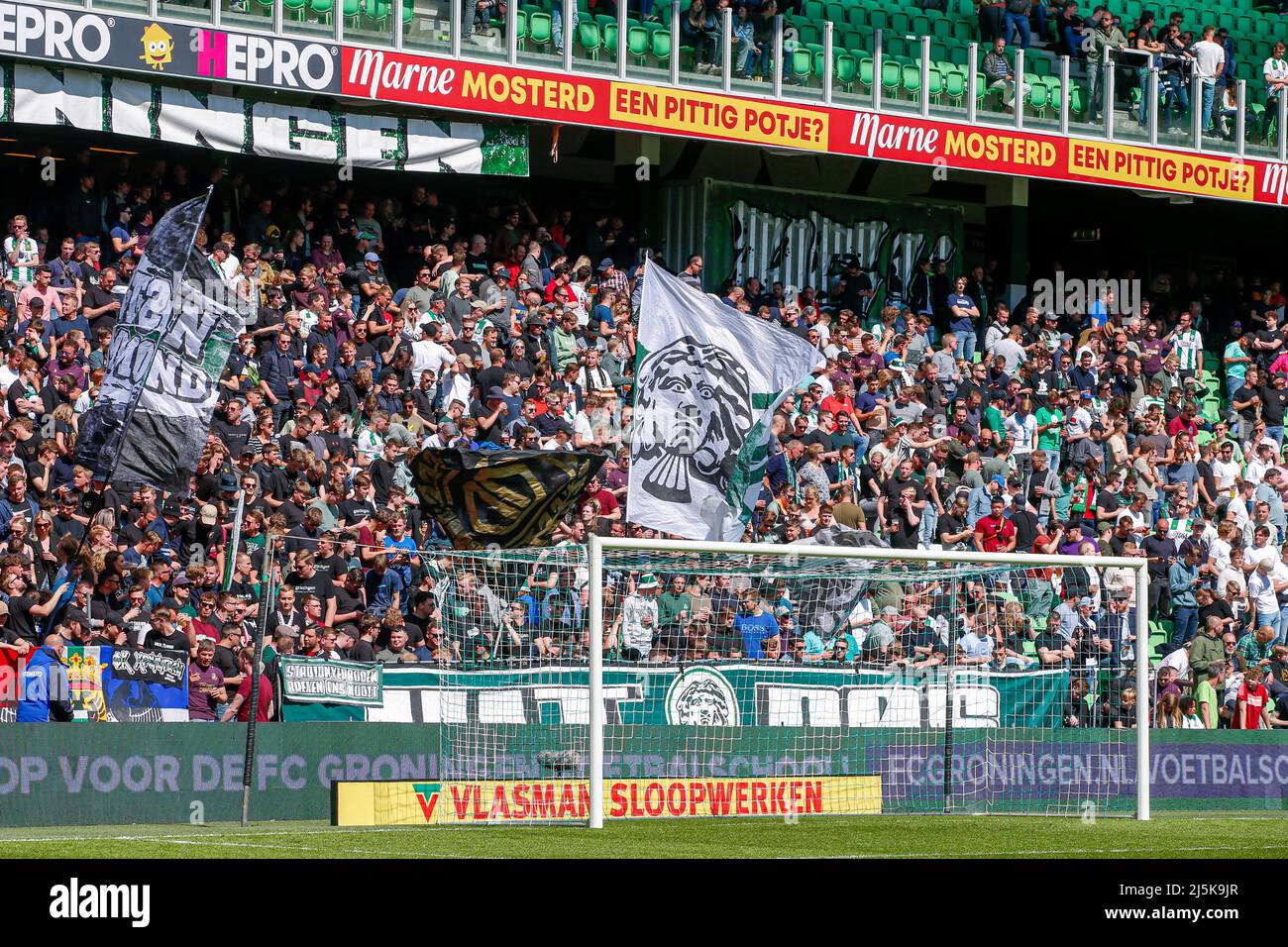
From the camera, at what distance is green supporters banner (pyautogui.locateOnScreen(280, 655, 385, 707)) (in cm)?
1711

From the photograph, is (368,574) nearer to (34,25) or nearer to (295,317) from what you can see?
(295,317)

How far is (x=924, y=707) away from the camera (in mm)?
18797

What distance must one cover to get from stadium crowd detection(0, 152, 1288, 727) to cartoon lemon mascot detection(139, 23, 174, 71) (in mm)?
1194

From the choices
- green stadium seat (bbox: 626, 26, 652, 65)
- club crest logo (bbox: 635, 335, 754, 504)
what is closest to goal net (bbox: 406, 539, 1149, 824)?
club crest logo (bbox: 635, 335, 754, 504)

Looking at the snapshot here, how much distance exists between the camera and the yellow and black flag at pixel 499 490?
16438 millimetres

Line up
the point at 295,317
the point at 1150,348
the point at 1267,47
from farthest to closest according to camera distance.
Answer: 1. the point at 1267,47
2. the point at 1150,348
3. the point at 295,317

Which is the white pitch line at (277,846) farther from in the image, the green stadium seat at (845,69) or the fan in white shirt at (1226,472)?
the green stadium seat at (845,69)

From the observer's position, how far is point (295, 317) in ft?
71.2

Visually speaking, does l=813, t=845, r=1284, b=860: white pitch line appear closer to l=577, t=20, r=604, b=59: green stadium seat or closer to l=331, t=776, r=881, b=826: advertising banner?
l=331, t=776, r=881, b=826: advertising banner

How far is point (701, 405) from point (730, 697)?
2674 mm

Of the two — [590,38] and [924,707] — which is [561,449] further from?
[590,38]

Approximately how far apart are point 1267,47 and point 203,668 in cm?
2153

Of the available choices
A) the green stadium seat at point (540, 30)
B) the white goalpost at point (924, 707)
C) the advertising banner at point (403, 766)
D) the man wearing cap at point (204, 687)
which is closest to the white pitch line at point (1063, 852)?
the white goalpost at point (924, 707)
